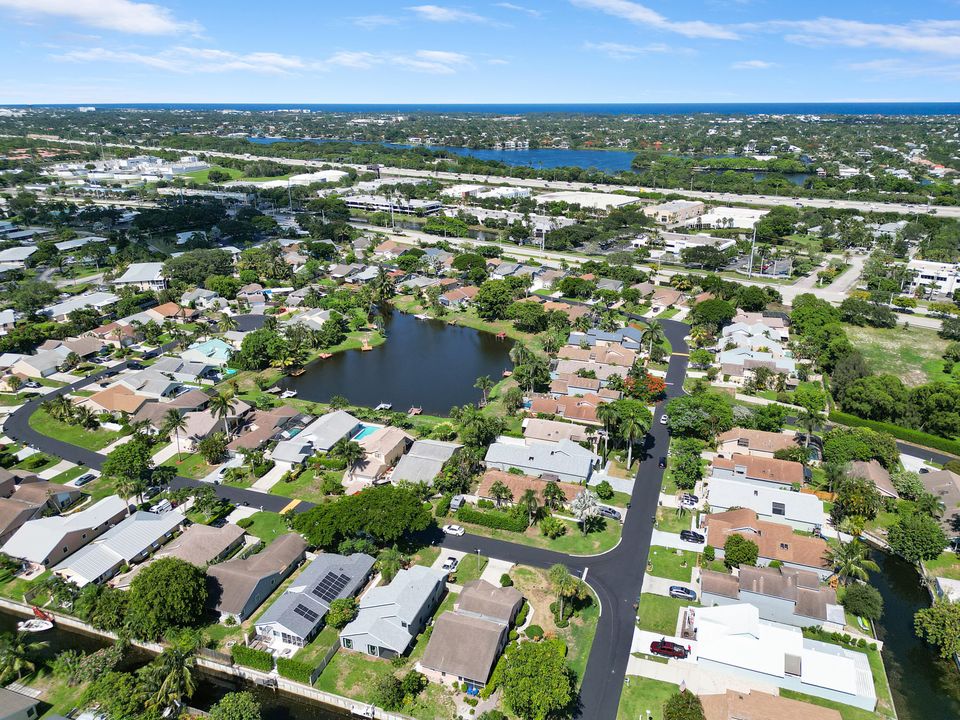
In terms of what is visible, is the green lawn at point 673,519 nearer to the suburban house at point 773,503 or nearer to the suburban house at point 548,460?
the suburban house at point 773,503

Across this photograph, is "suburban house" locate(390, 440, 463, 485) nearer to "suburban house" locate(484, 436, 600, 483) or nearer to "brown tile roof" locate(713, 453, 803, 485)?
"suburban house" locate(484, 436, 600, 483)

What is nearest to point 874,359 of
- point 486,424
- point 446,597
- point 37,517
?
point 486,424

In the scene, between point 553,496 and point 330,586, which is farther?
point 553,496

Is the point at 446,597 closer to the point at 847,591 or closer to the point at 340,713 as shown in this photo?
the point at 340,713

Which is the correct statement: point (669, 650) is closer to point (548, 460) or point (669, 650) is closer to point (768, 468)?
point (548, 460)

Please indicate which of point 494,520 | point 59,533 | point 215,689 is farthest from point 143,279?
point 215,689

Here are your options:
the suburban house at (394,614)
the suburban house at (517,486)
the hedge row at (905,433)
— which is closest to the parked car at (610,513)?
the suburban house at (517,486)
